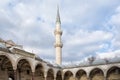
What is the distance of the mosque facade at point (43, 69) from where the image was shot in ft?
121

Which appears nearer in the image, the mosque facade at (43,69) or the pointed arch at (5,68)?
the mosque facade at (43,69)

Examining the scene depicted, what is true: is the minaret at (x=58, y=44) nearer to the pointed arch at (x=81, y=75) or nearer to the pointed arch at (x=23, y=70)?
the pointed arch at (x=81, y=75)

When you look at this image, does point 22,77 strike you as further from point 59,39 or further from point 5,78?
point 59,39

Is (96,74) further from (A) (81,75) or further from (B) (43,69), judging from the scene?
(B) (43,69)

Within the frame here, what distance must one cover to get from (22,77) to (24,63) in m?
2.32

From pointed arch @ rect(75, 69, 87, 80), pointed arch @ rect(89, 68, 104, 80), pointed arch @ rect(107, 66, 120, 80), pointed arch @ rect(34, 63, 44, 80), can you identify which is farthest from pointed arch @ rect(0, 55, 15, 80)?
pointed arch @ rect(107, 66, 120, 80)

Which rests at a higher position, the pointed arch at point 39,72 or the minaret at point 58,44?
the minaret at point 58,44

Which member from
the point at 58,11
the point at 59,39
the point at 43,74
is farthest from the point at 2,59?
the point at 58,11

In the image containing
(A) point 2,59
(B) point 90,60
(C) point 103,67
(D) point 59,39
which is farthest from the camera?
(D) point 59,39

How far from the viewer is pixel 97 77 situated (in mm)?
46156

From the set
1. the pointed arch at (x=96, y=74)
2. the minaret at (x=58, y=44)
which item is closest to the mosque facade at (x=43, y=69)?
the pointed arch at (x=96, y=74)

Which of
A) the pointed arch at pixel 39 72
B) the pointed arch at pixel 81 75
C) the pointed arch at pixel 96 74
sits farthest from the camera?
the pointed arch at pixel 81 75

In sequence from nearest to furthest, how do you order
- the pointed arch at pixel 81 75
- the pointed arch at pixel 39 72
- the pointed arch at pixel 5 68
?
the pointed arch at pixel 5 68, the pointed arch at pixel 39 72, the pointed arch at pixel 81 75

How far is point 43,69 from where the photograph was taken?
135ft
